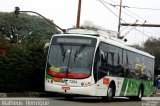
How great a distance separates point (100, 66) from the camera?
22359 millimetres

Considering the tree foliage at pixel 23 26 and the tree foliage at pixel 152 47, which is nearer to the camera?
the tree foliage at pixel 23 26

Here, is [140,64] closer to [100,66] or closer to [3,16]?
[100,66]

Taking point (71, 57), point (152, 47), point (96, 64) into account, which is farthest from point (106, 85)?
point (152, 47)

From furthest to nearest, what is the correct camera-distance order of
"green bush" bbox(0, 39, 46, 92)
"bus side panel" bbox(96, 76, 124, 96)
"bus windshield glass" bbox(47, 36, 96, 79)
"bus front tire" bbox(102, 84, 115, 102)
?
"green bush" bbox(0, 39, 46, 92)
"bus front tire" bbox(102, 84, 115, 102)
"bus side panel" bbox(96, 76, 124, 96)
"bus windshield glass" bbox(47, 36, 96, 79)

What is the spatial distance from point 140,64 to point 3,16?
63460 mm

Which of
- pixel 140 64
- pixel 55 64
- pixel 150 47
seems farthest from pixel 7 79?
pixel 150 47

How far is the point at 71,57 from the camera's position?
22.0 meters

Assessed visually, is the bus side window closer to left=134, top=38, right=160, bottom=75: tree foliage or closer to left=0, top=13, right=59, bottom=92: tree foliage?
left=0, top=13, right=59, bottom=92: tree foliage

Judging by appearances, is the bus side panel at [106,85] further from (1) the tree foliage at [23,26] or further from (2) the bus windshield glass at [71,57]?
(1) the tree foliage at [23,26]

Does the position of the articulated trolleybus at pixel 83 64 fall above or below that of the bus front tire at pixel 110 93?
above

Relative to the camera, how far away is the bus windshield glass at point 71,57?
71.5 feet

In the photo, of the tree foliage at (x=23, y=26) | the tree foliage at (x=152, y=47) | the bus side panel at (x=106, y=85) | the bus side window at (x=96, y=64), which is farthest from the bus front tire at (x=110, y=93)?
the tree foliage at (x=152, y=47)

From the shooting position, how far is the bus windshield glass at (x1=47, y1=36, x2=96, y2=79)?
21781mm

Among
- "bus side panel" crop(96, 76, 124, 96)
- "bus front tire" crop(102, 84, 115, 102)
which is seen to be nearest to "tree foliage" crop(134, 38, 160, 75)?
"bus side panel" crop(96, 76, 124, 96)
